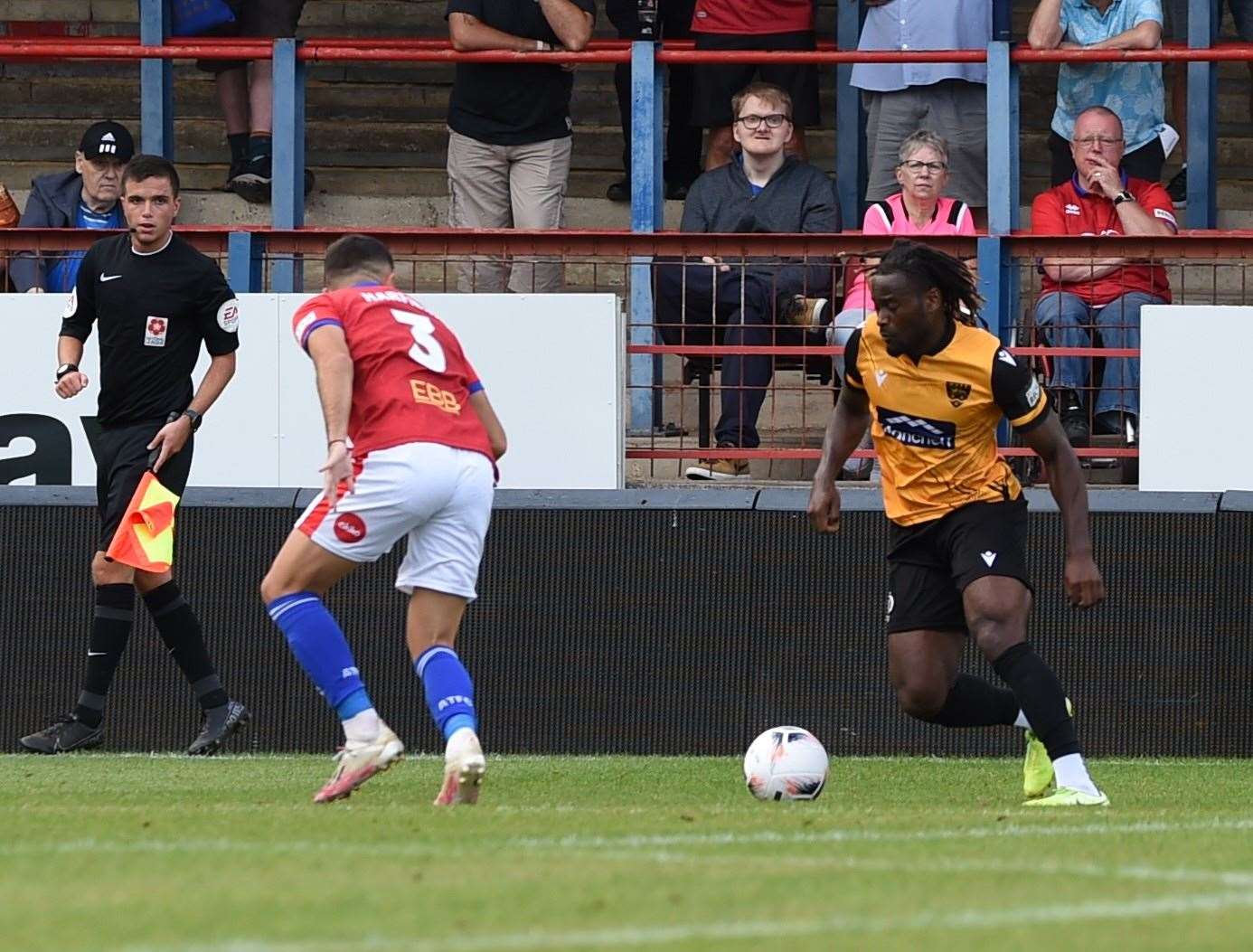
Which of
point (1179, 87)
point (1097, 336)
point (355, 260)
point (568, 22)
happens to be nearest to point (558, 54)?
point (568, 22)

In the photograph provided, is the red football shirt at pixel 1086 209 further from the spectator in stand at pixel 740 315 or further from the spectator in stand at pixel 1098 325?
the spectator in stand at pixel 740 315

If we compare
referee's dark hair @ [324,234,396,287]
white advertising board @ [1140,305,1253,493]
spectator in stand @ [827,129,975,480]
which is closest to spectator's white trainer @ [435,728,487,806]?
referee's dark hair @ [324,234,396,287]

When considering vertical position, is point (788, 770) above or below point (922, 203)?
below

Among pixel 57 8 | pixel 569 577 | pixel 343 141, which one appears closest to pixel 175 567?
pixel 569 577

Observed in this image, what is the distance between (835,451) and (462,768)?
6.39 feet

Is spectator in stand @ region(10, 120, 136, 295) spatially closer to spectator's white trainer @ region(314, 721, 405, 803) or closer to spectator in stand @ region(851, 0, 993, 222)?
spectator in stand @ region(851, 0, 993, 222)

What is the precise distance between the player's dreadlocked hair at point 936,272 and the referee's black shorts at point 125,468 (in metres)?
3.26

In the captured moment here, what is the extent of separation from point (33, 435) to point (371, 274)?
3.70 m

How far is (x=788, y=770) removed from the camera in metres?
7.55

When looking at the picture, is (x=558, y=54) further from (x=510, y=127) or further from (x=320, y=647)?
(x=320, y=647)

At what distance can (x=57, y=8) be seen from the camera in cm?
1828

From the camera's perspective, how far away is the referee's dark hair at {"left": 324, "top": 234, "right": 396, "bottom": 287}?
23.9ft

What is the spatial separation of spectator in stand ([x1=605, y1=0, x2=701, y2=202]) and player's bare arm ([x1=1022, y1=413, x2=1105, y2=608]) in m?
7.91

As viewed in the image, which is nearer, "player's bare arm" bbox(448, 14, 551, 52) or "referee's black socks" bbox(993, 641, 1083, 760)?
"referee's black socks" bbox(993, 641, 1083, 760)
